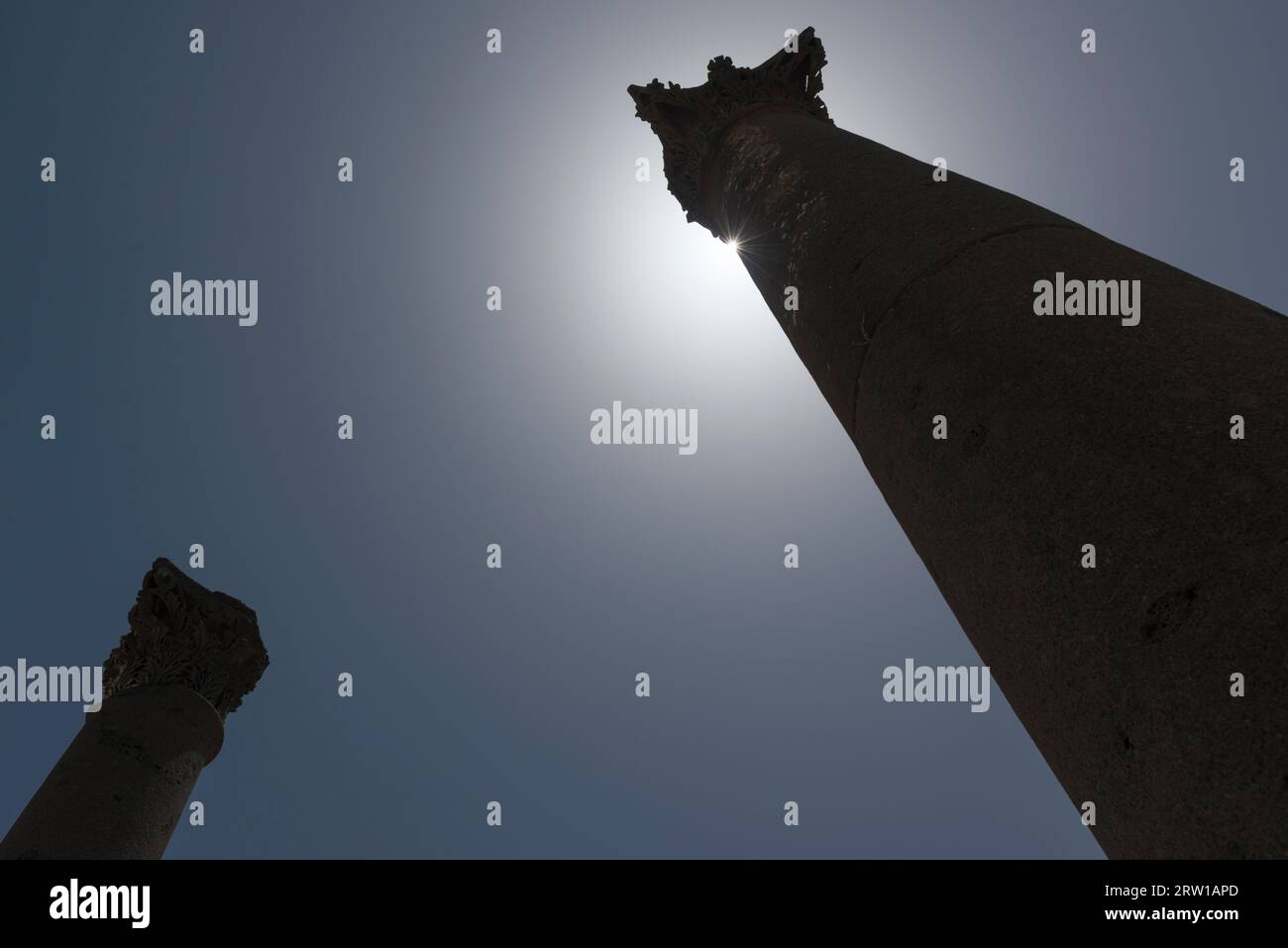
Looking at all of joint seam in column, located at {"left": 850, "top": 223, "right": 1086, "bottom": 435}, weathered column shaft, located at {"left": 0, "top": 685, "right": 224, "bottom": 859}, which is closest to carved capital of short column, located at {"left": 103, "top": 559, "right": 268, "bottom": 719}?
weathered column shaft, located at {"left": 0, "top": 685, "right": 224, "bottom": 859}

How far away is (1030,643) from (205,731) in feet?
33.8

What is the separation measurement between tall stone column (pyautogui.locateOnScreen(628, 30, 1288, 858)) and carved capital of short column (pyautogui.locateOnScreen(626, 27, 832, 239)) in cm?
512

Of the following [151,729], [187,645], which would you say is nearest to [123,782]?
[151,729]

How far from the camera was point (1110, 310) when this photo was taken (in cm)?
386

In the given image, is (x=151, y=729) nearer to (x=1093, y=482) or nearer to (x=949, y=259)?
(x=949, y=259)

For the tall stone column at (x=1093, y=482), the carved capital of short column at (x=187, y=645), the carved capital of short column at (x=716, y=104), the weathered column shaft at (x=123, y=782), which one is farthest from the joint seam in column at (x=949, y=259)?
the carved capital of short column at (x=187, y=645)

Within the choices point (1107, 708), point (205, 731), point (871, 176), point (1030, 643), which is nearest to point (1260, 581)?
point (1107, 708)

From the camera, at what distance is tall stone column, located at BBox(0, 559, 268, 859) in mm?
8086

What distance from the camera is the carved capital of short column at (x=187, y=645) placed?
10406mm

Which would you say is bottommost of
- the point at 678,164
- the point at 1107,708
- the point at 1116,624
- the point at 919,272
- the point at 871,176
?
the point at 1107,708

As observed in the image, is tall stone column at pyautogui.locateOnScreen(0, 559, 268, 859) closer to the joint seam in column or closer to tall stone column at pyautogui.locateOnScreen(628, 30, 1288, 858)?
tall stone column at pyautogui.locateOnScreen(628, 30, 1288, 858)

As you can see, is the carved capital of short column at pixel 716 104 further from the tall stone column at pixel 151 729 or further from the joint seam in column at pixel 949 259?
the tall stone column at pixel 151 729
